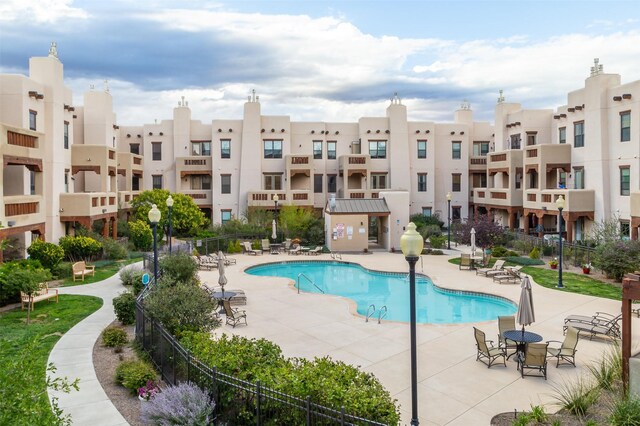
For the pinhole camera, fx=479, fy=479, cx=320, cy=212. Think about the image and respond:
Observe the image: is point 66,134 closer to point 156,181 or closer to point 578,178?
point 156,181

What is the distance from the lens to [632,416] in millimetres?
7992

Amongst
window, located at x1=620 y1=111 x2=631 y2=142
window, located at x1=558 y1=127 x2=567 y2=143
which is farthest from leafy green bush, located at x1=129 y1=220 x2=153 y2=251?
window, located at x1=620 y1=111 x2=631 y2=142

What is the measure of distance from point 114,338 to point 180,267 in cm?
568

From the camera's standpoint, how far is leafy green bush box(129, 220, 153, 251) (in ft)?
106

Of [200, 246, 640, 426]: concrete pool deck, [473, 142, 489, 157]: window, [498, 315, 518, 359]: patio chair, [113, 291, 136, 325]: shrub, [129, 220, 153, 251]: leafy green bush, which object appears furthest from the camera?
[473, 142, 489, 157]: window

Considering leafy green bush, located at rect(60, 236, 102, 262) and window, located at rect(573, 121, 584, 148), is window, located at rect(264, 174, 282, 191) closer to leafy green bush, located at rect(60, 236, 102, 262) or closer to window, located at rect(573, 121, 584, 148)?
leafy green bush, located at rect(60, 236, 102, 262)

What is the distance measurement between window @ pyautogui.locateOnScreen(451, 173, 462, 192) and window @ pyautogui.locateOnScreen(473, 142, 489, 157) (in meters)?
3.40

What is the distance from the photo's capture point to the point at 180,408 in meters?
8.41

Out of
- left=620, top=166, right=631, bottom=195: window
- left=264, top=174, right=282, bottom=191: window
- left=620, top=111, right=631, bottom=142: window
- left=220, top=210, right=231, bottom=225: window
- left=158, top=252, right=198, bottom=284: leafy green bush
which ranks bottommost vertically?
left=158, top=252, right=198, bottom=284: leafy green bush

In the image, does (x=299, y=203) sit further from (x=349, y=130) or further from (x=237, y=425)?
(x=237, y=425)

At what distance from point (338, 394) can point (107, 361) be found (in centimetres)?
776

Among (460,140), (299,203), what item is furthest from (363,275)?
(460,140)

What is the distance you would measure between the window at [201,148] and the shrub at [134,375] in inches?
1414

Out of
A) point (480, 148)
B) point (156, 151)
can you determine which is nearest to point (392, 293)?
point (156, 151)
